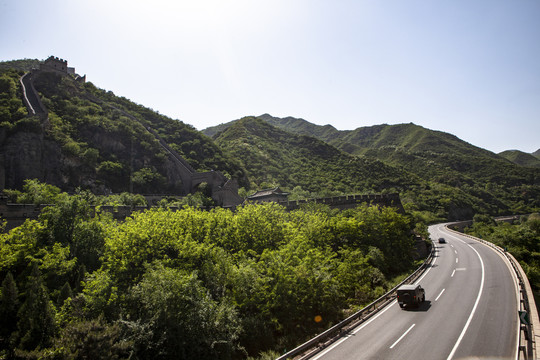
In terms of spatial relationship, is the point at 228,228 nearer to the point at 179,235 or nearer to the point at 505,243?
the point at 179,235

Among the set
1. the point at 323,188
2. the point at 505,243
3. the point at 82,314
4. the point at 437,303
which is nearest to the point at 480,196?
the point at 323,188

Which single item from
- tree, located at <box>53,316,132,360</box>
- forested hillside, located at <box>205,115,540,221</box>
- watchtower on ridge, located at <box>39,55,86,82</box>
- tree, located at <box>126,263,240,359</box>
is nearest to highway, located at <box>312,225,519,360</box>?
tree, located at <box>126,263,240,359</box>

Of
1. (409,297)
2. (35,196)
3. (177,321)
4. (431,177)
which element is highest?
(431,177)

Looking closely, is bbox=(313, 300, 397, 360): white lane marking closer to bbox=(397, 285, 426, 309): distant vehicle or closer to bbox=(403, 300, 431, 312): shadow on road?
bbox=(397, 285, 426, 309): distant vehicle

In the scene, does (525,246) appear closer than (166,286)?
No

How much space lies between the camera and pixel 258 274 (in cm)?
2141

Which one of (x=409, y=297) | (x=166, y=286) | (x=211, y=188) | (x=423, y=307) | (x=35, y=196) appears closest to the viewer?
(x=166, y=286)

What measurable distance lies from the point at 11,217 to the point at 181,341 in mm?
20436

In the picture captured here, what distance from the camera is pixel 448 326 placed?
16.9 m

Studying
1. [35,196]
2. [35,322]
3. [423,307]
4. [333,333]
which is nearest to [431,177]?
[423,307]

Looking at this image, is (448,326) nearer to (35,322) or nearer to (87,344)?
(87,344)

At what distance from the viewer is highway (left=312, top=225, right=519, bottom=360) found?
13906mm

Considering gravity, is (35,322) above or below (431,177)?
below

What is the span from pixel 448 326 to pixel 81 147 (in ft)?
209
